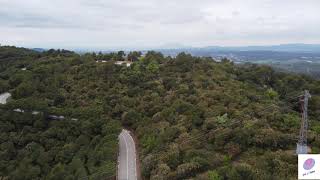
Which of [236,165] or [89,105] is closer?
[236,165]

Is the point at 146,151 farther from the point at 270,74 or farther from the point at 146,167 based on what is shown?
the point at 270,74

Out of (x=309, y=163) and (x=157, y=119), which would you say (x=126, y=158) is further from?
(x=309, y=163)

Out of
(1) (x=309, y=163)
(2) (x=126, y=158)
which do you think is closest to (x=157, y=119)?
(2) (x=126, y=158)

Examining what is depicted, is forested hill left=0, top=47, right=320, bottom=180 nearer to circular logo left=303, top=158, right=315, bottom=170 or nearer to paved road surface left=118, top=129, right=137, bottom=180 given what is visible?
paved road surface left=118, top=129, right=137, bottom=180

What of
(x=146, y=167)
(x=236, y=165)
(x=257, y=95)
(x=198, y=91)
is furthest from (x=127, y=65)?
(x=236, y=165)

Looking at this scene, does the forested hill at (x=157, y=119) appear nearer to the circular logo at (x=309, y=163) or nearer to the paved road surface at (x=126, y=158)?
the paved road surface at (x=126, y=158)

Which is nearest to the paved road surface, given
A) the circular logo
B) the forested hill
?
the forested hill
